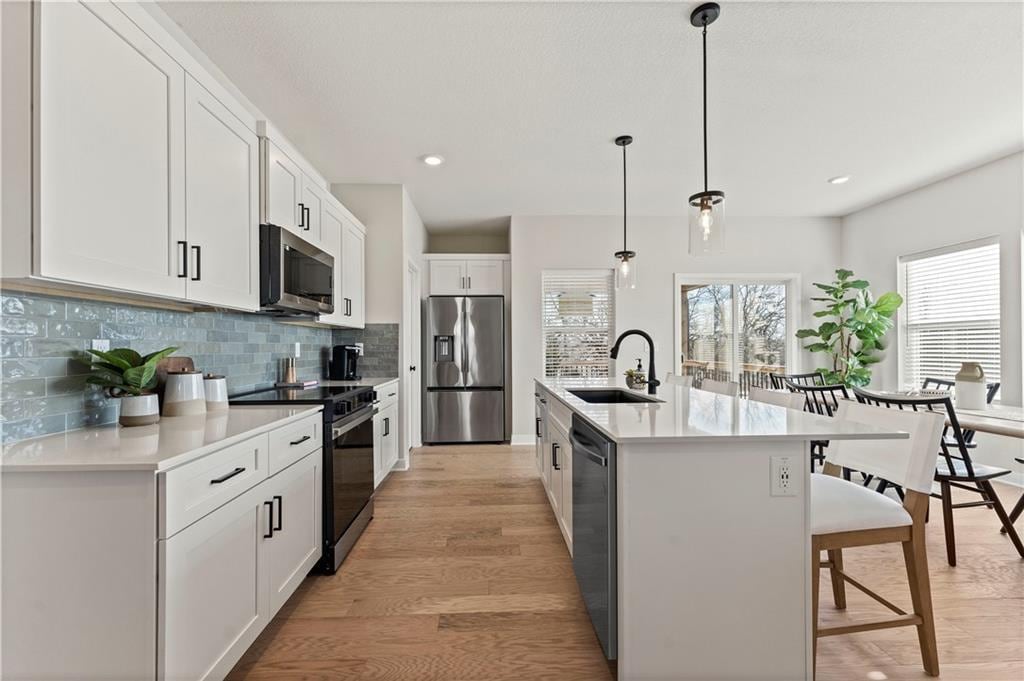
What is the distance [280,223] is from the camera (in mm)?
2570

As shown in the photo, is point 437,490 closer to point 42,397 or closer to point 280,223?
point 280,223

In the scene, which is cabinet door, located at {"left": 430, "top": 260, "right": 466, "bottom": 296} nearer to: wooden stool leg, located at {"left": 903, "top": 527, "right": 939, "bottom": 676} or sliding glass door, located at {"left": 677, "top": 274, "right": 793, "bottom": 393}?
sliding glass door, located at {"left": 677, "top": 274, "right": 793, "bottom": 393}

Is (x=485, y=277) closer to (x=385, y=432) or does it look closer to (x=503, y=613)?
(x=385, y=432)

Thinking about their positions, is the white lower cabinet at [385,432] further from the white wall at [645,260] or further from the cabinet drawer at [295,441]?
the white wall at [645,260]

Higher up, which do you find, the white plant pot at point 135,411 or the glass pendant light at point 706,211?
the glass pendant light at point 706,211

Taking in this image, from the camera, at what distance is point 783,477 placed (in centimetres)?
147

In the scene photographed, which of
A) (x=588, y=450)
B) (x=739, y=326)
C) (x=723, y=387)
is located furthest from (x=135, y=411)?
(x=739, y=326)

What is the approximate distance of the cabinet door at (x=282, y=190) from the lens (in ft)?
7.95

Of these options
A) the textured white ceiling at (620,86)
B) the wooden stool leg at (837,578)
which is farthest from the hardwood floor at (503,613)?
the textured white ceiling at (620,86)

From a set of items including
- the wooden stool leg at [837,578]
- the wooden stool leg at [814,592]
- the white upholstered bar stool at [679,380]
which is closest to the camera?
the wooden stool leg at [814,592]

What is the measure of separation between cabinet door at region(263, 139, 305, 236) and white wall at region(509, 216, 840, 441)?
9.71 ft

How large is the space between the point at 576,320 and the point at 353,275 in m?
2.70

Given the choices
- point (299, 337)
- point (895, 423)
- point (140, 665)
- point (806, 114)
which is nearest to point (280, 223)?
point (299, 337)

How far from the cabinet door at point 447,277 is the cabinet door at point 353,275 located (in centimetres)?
134
